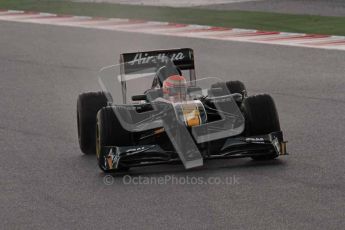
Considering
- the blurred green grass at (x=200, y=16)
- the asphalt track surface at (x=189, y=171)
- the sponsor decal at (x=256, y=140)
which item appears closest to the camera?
the asphalt track surface at (x=189, y=171)

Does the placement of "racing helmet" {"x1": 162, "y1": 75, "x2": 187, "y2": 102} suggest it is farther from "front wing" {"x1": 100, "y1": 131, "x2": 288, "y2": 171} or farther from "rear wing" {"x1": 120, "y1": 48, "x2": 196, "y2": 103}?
"front wing" {"x1": 100, "y1": 131, "x2": 288, "y2": 171}

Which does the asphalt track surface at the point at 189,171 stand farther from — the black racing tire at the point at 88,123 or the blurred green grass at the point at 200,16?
the blurred green grass at the point at 200,16

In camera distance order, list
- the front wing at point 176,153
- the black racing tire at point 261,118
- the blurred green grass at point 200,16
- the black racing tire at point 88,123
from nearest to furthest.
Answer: the front wing at point 176,153 → the black racing tire at point 261,118 → the black racing tire at point 88,123 → the blurred green grass at point 200,16

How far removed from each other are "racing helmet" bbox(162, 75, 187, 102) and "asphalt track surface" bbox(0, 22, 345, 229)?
837mm

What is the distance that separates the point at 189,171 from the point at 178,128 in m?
0.43

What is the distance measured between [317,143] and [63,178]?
9.05ft

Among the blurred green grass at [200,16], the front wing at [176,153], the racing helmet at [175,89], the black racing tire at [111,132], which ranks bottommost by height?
the blurred green grass at [200,16]

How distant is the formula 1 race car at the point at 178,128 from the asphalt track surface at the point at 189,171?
0.17 metres

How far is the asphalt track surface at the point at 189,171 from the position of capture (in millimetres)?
8477

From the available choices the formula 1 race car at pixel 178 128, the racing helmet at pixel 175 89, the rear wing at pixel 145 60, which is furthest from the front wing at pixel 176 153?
the rear wing at pixel 145 60

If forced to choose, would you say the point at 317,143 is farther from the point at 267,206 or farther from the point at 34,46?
the point at 34,46

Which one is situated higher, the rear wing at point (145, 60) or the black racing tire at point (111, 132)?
the rear wing at point (145, 60)

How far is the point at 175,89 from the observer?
11.0 metres

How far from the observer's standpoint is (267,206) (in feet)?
28.6
